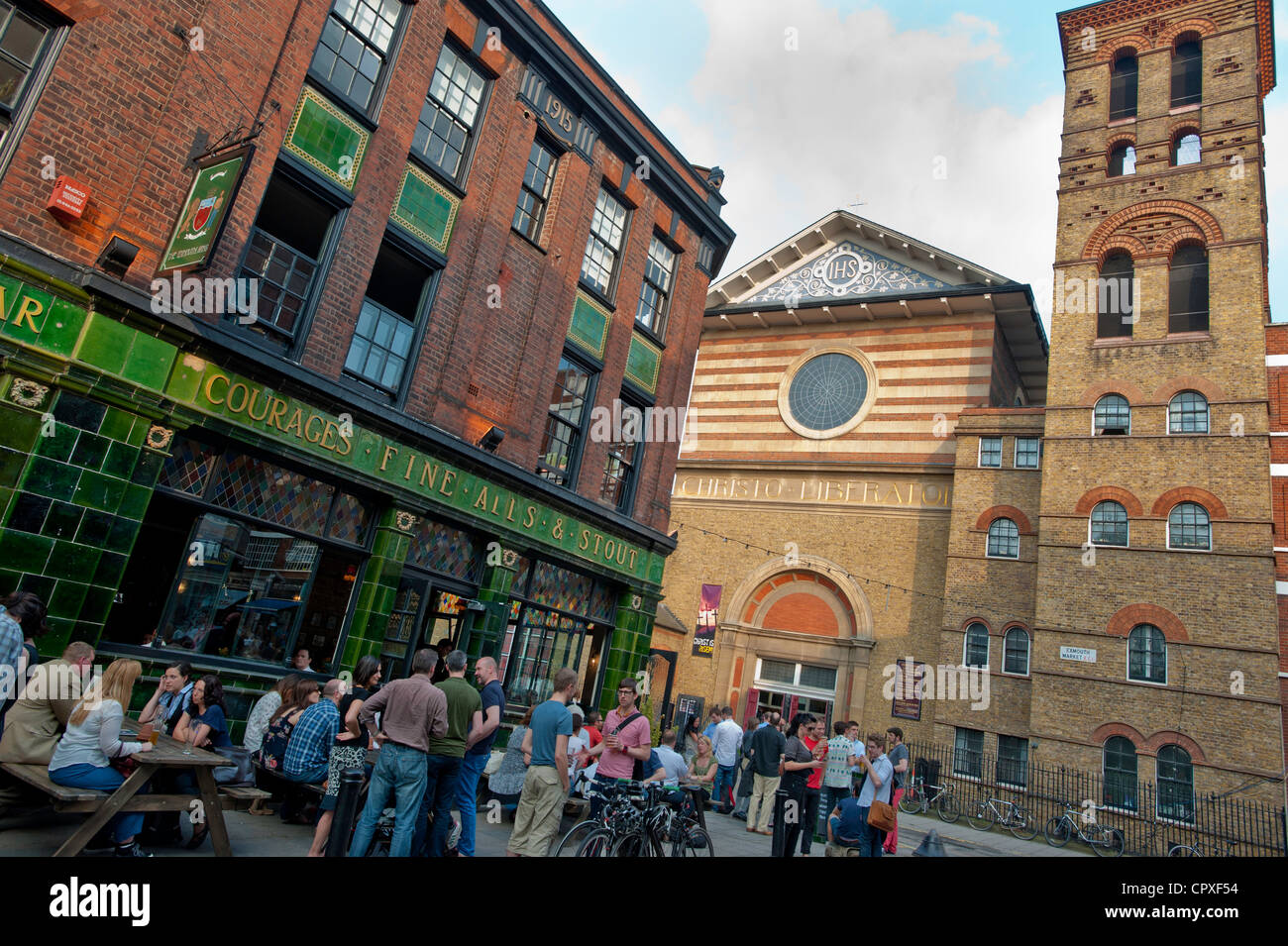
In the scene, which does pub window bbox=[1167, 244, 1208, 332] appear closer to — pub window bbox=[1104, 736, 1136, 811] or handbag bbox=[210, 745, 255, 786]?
pub window bbox=[1104, 736, 1136, 811]

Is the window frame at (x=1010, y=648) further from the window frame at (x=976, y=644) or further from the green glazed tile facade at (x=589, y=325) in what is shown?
the green glazed tile facade at (x=589, y=325)

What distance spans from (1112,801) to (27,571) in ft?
76.5

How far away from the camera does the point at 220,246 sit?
9109 mm

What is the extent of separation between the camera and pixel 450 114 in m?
12.1

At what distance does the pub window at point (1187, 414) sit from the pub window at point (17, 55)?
2602 cm

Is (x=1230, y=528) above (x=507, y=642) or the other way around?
above

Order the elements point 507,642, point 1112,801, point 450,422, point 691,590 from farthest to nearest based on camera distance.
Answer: point 691,590 → point 1112,801 → point 507,642 → point 450,422

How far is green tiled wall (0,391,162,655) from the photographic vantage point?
727cm

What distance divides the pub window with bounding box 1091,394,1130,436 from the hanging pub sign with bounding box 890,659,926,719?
358 inches

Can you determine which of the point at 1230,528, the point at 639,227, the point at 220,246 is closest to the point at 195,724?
the point at 220,246

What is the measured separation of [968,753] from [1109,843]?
4154 mm

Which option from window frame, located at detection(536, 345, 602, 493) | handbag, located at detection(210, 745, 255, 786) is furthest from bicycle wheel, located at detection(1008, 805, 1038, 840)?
handbag, located at detection(210, 745, 255, 786)

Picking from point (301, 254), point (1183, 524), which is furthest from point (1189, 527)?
point (301, 254)

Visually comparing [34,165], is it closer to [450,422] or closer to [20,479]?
Result: [20,479]
